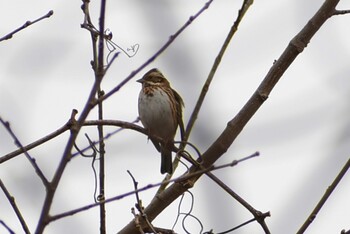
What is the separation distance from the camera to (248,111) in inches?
156

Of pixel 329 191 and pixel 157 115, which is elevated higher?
pixel 157 115

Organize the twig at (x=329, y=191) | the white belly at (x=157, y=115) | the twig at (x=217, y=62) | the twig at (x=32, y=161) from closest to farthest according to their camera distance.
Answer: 1. the twig at (x=32, y=161)
2. the twig at (x=329, y=191)
3. the twig at (x=217, y=62)
4. the white belly at (x=157, y=115)

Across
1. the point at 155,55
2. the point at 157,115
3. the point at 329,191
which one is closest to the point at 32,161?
the point at 155,55

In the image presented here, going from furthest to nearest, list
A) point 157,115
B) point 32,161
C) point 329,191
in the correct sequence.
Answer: point 157,115 < point 329,191 < point 32,161

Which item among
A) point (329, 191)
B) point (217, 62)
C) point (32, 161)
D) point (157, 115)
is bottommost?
point (329, 191)

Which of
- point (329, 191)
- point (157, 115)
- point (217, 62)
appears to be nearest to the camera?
point (329, 191)

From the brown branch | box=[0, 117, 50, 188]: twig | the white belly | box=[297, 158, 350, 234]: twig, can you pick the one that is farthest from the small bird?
box=[0, 117, 50, 188]: twig

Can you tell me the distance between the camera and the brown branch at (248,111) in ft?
12.9

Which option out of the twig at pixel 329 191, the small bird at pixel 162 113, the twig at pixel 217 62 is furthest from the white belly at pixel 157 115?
the twig at pixel 329 191

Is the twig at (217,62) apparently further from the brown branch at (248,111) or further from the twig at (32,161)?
the twig at (32,161)

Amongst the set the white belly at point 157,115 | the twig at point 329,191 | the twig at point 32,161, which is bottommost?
the twig at point 329,191

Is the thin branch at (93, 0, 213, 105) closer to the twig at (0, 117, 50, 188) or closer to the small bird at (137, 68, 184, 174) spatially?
the twig at (0, 117, 50, 188)

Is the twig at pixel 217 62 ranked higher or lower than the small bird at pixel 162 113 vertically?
lower

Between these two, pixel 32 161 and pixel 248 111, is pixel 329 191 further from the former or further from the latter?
pixel 32 161
